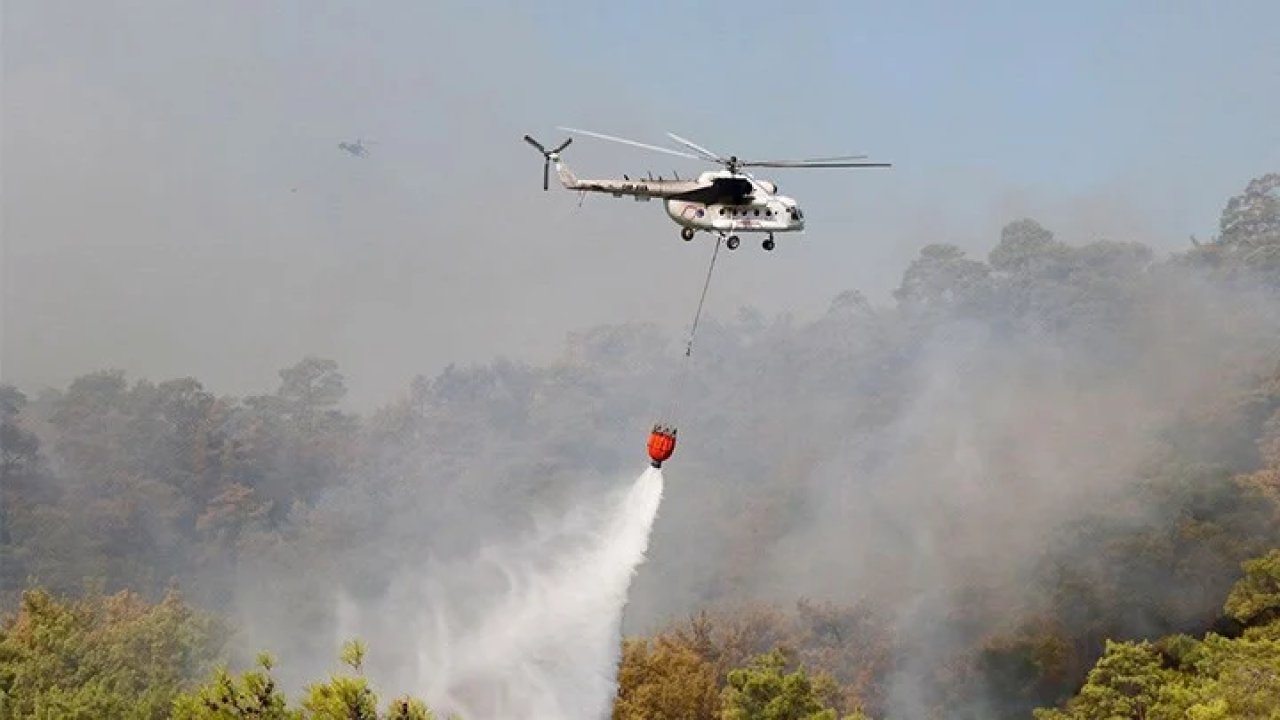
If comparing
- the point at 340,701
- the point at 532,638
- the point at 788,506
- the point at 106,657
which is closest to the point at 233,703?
the point at 340,701

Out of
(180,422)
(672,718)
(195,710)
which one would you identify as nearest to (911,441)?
(672,718)

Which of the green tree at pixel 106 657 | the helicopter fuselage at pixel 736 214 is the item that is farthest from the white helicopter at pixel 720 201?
the green tree at pixel 106 657

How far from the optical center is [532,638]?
65.3 meters

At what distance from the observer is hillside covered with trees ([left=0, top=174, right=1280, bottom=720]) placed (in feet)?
211

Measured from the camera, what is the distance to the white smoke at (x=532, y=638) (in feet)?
192

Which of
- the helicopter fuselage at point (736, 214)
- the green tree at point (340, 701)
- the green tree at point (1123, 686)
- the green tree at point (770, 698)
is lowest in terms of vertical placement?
the green tree at point (340, 701)

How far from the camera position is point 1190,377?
113 meters

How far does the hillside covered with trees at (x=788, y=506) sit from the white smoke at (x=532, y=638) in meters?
1.86

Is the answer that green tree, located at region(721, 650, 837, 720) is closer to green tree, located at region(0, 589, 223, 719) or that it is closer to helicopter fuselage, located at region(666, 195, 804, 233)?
helicopter fuselage, located at region(666, 195, 804, 233)

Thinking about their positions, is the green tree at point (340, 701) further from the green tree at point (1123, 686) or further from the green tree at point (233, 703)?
the green tree at point (1123, 686)

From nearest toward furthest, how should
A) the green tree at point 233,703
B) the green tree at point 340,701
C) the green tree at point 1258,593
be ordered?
the green tree at point 340,701, the green tree at point 233,703, the green tree at point 1258,593

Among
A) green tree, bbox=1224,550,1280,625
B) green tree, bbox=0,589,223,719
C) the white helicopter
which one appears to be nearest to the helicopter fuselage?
the white helicopter

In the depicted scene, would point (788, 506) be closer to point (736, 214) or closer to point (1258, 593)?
point (1258, 593)

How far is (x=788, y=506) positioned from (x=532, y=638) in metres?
52.5
